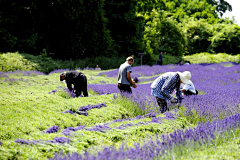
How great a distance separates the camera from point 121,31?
2905 cm

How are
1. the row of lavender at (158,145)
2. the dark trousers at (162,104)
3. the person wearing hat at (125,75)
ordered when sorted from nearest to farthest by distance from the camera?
1. the row of lavender at (158,145)
2. the dark trousers at (162,104)
3. the person wearing hat at (125,75)

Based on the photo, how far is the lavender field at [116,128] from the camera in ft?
10.4

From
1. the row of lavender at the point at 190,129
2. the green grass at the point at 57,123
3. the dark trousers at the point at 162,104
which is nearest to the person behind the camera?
the row of lavender at the point at 190,129

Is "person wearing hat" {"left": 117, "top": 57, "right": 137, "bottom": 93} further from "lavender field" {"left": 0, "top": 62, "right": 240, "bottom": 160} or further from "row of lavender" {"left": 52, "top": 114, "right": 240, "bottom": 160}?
"row of lavender" {"left": 52, "top": 114, "right": 240, "bottom": 160}

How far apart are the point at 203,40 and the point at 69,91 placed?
4322 centimetres

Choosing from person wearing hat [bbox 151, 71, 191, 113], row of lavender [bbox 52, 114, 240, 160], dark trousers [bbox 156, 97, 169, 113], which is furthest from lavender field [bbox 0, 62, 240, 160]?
person wearing hat [bbox 151, 71, 191, 113]

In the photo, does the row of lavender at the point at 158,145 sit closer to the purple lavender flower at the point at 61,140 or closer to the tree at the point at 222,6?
the purple lavender flower at the point at 61,140

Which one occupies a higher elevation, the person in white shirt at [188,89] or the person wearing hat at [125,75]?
the person wearing hat at [125,75]

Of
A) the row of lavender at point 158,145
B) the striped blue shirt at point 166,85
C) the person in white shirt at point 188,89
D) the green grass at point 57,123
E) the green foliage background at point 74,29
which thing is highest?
the green foliage background at point 74,29

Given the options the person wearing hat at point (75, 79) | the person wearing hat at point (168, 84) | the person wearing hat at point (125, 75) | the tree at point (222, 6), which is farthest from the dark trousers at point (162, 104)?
the tree at point (222, 6)

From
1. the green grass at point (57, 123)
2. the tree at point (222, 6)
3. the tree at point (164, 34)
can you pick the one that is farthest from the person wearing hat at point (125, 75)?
the tree at point (222, 6)

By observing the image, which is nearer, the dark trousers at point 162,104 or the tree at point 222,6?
the dark trousers at point 162,104

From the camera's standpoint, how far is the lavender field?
3.16m

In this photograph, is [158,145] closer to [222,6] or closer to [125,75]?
[125,75]
